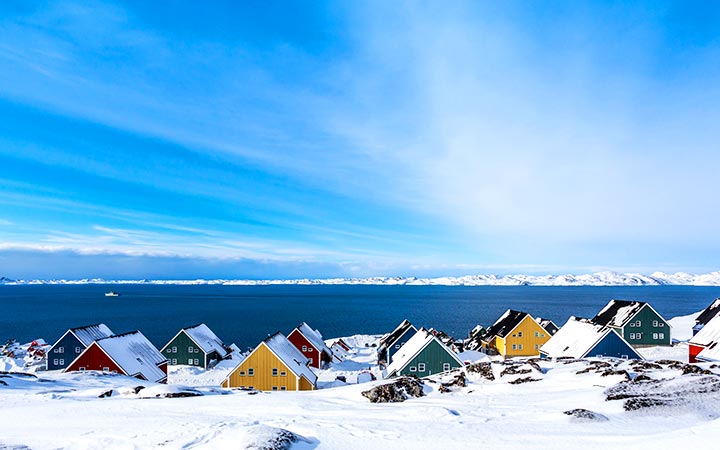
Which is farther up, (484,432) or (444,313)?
(484,432)

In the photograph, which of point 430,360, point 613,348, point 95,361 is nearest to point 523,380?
point 430,360

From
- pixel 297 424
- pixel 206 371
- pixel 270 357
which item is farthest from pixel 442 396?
pixel 206 371

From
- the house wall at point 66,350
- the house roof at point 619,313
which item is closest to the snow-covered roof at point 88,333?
the house wall at point 66,350

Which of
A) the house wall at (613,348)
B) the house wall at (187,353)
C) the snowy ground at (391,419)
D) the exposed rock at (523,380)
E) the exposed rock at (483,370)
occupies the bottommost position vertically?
the house wall at (187,353)

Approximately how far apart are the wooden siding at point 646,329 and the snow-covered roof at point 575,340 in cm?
1601

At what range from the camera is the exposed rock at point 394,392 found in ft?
77.3

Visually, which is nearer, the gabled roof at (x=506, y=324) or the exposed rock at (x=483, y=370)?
the exposed rock at (x=483, y=370)

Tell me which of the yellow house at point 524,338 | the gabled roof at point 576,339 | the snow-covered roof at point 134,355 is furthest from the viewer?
the yellow house at point 524,338

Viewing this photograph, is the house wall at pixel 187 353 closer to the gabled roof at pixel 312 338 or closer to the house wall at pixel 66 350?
the house wall at pixel 66 350

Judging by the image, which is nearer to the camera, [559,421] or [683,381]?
[559,421]

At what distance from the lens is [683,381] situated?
852 inches

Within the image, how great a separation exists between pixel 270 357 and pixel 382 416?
27630 mm

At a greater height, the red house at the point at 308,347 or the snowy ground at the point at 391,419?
the snowy ground at the point at 391,419

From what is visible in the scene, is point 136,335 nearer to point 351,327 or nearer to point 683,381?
point 683,381
